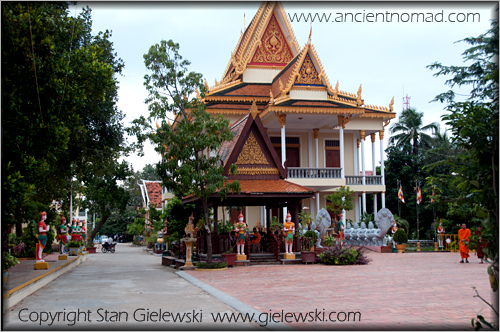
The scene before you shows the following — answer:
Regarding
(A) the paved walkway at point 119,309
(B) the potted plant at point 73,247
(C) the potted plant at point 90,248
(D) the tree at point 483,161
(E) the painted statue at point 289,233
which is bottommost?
(C) the potted plant at point 90,248

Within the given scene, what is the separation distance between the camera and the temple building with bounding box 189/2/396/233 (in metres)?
28.9

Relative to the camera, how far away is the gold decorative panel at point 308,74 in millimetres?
28969

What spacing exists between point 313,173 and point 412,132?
17458 mm

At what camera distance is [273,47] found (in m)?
36.1

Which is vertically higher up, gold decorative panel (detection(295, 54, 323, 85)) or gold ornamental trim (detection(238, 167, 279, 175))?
gold decorative panel (detection(295, 54, 323, 85))

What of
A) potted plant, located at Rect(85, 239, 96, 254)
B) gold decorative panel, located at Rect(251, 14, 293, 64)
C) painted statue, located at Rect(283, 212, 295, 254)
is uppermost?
gold decorative panel, located at Rect(251, 14, 293, 64)

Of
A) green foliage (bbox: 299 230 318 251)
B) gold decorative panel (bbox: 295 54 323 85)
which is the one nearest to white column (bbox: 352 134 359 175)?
gold decorative panel (bbox: 295 54 323 85)

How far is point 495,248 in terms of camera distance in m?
5.23

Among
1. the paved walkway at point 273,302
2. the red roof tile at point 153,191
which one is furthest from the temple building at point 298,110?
the red roof tile at point 153,191

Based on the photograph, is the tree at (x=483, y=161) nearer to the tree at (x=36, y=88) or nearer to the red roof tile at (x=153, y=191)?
the tree at (x=36, y=88)

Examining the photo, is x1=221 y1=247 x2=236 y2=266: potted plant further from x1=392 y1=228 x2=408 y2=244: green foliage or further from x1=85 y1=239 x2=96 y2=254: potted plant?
x1=85 y1=239 x2=96 y2=254: potted plant

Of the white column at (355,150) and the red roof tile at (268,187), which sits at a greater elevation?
the white column at (355,150)

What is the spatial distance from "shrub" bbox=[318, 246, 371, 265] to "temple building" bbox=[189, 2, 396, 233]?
430 centimetres

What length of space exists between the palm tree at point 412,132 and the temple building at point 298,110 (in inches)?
364
